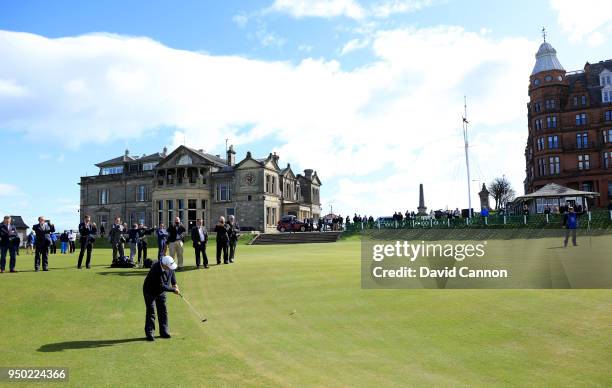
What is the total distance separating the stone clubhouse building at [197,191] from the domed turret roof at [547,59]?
37901 mm

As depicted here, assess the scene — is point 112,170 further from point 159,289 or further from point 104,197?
point 159,289

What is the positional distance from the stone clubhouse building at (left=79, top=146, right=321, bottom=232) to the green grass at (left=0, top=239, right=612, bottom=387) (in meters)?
43.3

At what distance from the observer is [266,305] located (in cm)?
1350

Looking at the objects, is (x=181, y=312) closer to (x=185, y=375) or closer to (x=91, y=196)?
(x=185, y=375)

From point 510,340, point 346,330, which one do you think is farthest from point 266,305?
point 510,340

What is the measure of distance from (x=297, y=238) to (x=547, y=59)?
4498 centimetres

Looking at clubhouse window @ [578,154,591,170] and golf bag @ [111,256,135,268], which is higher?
clubhouse window @ [578,154,591,170]

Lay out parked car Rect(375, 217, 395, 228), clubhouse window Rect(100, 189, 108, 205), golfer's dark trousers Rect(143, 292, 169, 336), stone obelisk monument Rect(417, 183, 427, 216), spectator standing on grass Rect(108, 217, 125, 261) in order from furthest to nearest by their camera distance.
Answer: clubhouse window Rect(100, 189, 108, 205) → stone obelisk monument Rect(417, 183, 427, 216) → parked car Rect(375, 217, 395, 228) → spectator standing on grass Rect(108, 217, 125, 261) → golfer's dark trousers Rect(143, 292, 169, 336)

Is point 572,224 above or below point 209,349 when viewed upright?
above

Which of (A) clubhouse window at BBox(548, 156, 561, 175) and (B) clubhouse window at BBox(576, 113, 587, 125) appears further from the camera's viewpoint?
(A) clubhouse window at BBox(548, 156, 561, 175)

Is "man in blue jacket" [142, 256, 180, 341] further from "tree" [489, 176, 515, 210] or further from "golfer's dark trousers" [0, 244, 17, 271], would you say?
"tree" [489, 176, 515, 210]

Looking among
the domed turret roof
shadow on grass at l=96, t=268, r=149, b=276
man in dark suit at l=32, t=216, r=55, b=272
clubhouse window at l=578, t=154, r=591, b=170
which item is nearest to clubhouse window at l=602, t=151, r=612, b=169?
clubhouse window at l=578, t=154, r=591, b=170

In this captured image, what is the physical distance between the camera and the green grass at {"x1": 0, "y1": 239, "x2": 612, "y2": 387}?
7.98 meters

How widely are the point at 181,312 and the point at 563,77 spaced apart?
218ft
